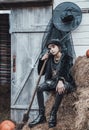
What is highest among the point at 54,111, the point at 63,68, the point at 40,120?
the point at 63,68

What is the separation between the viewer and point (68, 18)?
311 inches

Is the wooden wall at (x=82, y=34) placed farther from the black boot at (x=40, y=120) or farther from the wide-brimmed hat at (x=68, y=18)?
the black boot at (x=40, y=120)

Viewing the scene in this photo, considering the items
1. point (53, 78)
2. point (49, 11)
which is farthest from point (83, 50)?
point (53, 78)

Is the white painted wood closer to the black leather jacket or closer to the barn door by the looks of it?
the barn door

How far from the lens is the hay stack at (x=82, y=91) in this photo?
5.46m

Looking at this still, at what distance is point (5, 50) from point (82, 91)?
Answer: 4.27 metres

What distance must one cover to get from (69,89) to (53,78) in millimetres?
358

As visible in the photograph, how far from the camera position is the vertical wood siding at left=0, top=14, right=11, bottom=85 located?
9703mm

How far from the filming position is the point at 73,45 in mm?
8055

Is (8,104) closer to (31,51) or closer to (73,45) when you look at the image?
(31,51)

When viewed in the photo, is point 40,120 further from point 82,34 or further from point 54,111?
point 82,34

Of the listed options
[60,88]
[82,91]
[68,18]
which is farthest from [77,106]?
[68,18]

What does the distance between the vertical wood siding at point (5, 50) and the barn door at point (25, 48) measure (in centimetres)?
134

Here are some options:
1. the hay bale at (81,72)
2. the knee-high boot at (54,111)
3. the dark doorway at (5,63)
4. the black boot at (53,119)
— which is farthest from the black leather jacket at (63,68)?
the dark doorway at (5,63)
